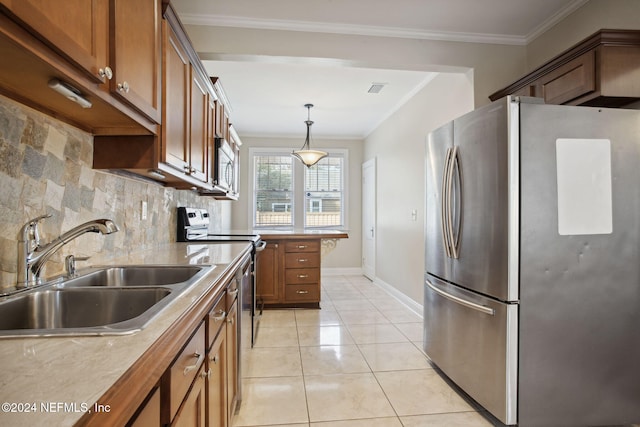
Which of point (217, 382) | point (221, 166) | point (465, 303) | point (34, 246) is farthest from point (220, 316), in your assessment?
point (221, 166)

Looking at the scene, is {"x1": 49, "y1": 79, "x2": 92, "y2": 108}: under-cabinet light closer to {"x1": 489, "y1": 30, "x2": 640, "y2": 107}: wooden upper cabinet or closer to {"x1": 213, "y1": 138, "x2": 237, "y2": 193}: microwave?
{"x1": 213, "y1": 138, "x2": 237, "y2": 193}: microwave

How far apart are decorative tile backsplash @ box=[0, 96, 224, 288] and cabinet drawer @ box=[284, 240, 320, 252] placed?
7.37 ft

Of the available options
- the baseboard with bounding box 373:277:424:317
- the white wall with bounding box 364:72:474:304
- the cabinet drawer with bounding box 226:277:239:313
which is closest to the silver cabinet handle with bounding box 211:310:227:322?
the cabinet drawer with bounding box 226:277:239:313

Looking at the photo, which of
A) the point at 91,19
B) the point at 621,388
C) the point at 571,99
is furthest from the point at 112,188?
the point at 621,388

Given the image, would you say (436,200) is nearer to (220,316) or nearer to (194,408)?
(220,316)

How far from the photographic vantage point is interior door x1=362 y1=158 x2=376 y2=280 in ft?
18.9

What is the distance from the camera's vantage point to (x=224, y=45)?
2.58 meters

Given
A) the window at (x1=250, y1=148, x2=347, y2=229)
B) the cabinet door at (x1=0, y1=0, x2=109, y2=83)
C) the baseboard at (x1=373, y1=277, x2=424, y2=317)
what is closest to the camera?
the cabinet door at (x1=0, y1=0, x2=109, y2=83)

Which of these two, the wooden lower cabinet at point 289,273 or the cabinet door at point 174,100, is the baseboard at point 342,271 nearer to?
the wooden lower cabinet at point 289,273

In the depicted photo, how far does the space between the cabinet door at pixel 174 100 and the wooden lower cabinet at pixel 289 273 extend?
7.73 ft

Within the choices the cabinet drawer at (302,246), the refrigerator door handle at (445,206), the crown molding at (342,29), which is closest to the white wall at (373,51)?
the crown molding at (342,29)

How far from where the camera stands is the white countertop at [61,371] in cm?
42

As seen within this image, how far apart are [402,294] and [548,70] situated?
296 cm

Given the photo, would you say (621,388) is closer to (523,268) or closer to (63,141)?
(523,268)
